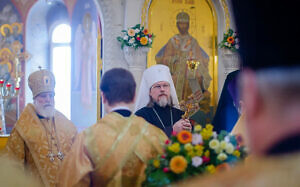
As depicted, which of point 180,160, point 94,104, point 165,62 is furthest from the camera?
point 94,104

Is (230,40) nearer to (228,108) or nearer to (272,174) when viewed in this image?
(228,108)

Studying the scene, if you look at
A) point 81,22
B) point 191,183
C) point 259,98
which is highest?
point 81,22

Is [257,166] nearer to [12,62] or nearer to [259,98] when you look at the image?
[259,98]

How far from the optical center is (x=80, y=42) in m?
11.5

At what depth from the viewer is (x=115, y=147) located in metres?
2.50

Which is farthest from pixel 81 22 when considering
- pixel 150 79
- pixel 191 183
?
pixel 191 183

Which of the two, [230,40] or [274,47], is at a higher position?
[230,40]

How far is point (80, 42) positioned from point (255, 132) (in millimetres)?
11176

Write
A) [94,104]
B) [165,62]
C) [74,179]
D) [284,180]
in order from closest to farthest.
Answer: [284,180] < [74,179] < [165,62] < [94,104]

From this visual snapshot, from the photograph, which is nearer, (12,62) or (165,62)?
(165,62)

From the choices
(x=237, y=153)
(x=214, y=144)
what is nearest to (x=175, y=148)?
(x=214, y=144)

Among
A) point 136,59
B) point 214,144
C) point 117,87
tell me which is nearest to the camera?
point 214,144

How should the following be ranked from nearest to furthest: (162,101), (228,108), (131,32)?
1. (228,108)
2. (162,101)
3. (131,32)

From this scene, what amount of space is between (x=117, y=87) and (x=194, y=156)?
0.74 metres
